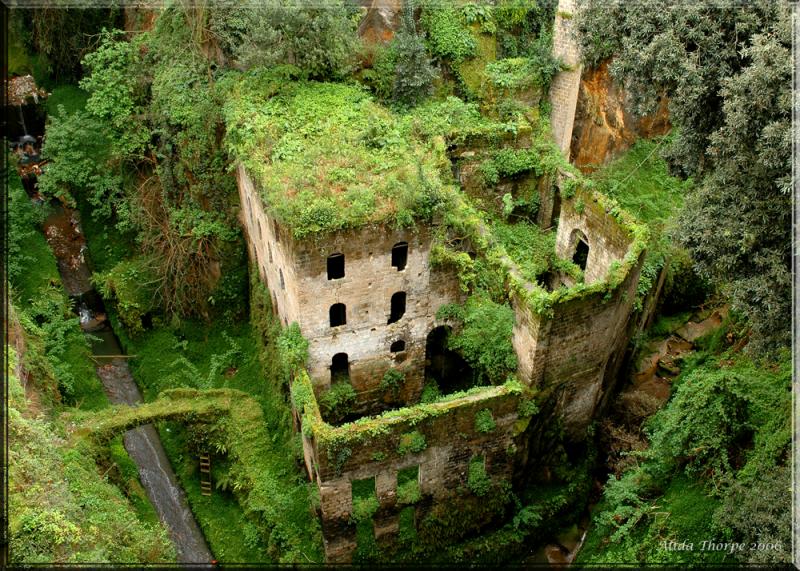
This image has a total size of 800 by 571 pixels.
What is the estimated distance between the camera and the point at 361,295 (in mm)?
21734

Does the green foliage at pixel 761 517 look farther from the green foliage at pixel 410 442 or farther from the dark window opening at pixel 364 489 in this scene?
the dark window opening at pixel 364 489

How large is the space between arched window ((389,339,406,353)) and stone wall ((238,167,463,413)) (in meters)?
0.10

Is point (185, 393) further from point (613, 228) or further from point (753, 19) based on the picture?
point (753, 19)

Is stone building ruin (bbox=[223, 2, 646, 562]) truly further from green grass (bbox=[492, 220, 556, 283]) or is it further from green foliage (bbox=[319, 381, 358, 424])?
green grass (bbox=[492, 220, 556, 283])

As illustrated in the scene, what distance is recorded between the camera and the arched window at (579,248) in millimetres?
23228

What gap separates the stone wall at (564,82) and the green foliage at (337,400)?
12588 mm

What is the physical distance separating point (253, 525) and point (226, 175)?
11916 mm

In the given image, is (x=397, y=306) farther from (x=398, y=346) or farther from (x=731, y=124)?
(x=731, y=124)

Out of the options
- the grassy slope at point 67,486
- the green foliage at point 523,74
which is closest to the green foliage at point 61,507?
the grassy slope at point 67,486

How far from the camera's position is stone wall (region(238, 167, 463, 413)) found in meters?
20.6

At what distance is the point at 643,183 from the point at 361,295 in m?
11.7

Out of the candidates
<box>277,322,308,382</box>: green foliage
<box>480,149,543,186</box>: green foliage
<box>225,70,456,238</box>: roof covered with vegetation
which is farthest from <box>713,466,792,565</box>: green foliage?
<box>480,149,543,186</box>: green foliage

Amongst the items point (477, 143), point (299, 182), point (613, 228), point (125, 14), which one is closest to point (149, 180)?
point (125, 14)

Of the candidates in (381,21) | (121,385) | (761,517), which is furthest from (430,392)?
(381,21)
